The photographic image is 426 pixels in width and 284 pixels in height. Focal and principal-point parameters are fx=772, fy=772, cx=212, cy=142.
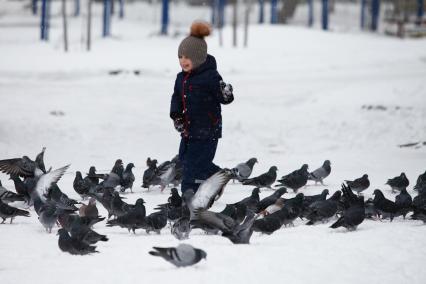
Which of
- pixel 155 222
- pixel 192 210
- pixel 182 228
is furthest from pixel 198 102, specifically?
pixel 182 228

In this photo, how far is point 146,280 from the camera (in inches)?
238

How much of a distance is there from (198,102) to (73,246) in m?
2.99

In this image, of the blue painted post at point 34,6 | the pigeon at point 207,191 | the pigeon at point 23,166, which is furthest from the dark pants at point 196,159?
the blue painted post at point 34,6

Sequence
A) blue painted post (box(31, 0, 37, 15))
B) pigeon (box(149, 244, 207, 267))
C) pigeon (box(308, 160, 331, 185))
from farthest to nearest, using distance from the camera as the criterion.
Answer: blue painted post (box(31, 0, 37, 15)) → pigeon (box(308, 160, 331, 185)) → pigeon (box(149, 244, 207, 267))

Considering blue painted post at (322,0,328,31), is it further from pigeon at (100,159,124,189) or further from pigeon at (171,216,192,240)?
pigeon at (171,216,192,240)

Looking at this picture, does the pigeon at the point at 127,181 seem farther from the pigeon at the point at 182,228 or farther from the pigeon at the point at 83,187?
the pigeon at the point at 182,228

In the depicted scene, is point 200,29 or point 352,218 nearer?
point 352,218

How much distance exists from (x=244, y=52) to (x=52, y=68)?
7918 mm

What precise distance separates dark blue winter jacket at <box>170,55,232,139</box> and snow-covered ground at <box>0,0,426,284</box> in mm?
Answer: 1025

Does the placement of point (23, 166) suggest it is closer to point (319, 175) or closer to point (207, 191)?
point (207, 191)

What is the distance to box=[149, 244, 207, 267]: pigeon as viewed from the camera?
6203mm

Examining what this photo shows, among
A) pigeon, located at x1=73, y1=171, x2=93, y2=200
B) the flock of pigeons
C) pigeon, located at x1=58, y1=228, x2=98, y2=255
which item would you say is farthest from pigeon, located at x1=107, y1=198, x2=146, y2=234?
pigeon, located at x1=73, y1=171, x2=93, y2=200

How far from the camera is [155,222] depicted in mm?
8148

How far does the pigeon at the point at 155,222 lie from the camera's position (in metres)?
8.11
